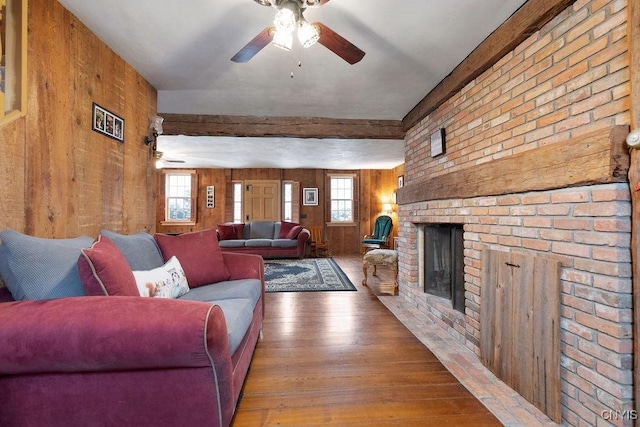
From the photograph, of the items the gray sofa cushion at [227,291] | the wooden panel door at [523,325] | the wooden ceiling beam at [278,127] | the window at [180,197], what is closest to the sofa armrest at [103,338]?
the gray sofa cushion at [227,291]

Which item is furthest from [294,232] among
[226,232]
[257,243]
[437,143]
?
[437,143]

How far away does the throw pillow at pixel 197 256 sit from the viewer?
2.23m

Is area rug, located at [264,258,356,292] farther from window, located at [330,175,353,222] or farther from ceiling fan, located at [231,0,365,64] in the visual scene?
ceiling fan, located at [231,0,365,64]

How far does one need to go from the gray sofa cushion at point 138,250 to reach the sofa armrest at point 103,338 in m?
0.80

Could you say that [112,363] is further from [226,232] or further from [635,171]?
[226,232]

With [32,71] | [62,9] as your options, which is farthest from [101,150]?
[62,9]

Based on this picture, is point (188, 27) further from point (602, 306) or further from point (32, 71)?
point (602, 306)

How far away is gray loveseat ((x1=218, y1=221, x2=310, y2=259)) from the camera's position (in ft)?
22.2

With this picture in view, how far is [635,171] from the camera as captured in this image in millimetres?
1212

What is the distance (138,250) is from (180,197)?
6.55 m

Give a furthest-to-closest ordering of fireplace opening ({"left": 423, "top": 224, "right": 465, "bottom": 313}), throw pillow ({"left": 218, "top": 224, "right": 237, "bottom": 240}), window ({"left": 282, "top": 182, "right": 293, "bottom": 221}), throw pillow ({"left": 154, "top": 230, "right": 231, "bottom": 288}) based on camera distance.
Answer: window ({"left": 282, "top": 182, "right": 293, "bottom": 221}) < throw pillow ({"left": 218, "top": 224, "right": 237, "bottom": 240}) < fireplace opening ({"left": 423, "top": 224, "right": 465, "bottom": 313}) < throw pillow ({"left": 154, "top": 230, "right": 231, "bottom": 288})

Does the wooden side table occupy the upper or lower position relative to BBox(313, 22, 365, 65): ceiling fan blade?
lower

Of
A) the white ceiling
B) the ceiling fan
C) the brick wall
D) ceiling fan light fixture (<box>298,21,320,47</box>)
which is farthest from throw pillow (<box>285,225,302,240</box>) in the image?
ceiling fan light fixture (<box>298,21,320,47</box>)

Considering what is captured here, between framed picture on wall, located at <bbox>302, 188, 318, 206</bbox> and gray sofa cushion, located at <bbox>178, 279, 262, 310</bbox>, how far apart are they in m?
5.72
